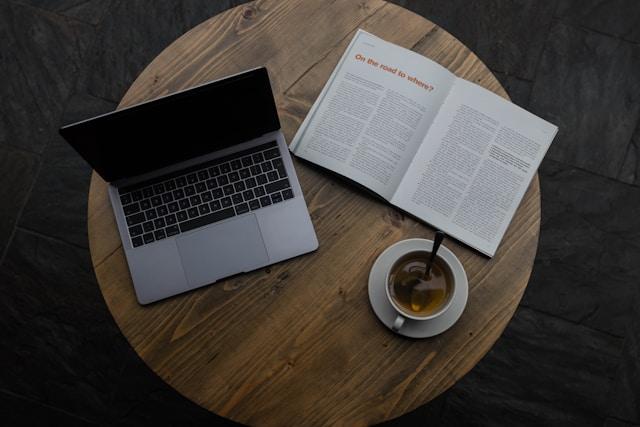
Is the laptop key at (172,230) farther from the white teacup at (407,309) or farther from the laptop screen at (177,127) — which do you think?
the white teacup at (407,309)

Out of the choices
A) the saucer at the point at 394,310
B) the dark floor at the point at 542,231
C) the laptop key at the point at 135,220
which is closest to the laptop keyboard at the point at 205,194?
the laptop key at the point at 135,220

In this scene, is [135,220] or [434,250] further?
[135,220]

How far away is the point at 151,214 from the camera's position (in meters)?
1.07

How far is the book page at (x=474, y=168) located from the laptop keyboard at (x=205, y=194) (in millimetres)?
260

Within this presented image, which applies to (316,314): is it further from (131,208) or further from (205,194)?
(131,208)

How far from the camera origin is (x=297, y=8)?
3.77ft

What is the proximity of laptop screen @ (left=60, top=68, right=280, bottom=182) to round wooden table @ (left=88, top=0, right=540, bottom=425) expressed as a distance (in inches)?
4.2

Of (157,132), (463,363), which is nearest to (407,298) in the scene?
(463,363)

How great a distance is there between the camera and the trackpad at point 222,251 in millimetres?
1062

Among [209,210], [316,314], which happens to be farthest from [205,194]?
[316,314]

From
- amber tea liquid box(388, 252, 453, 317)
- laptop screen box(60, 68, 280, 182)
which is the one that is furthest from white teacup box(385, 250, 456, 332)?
laptop screen box(60, 68, 280, 182)

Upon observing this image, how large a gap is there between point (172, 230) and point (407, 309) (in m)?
0.49

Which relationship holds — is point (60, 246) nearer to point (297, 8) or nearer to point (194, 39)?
point (194, 39)

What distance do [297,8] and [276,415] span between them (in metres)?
0.84
